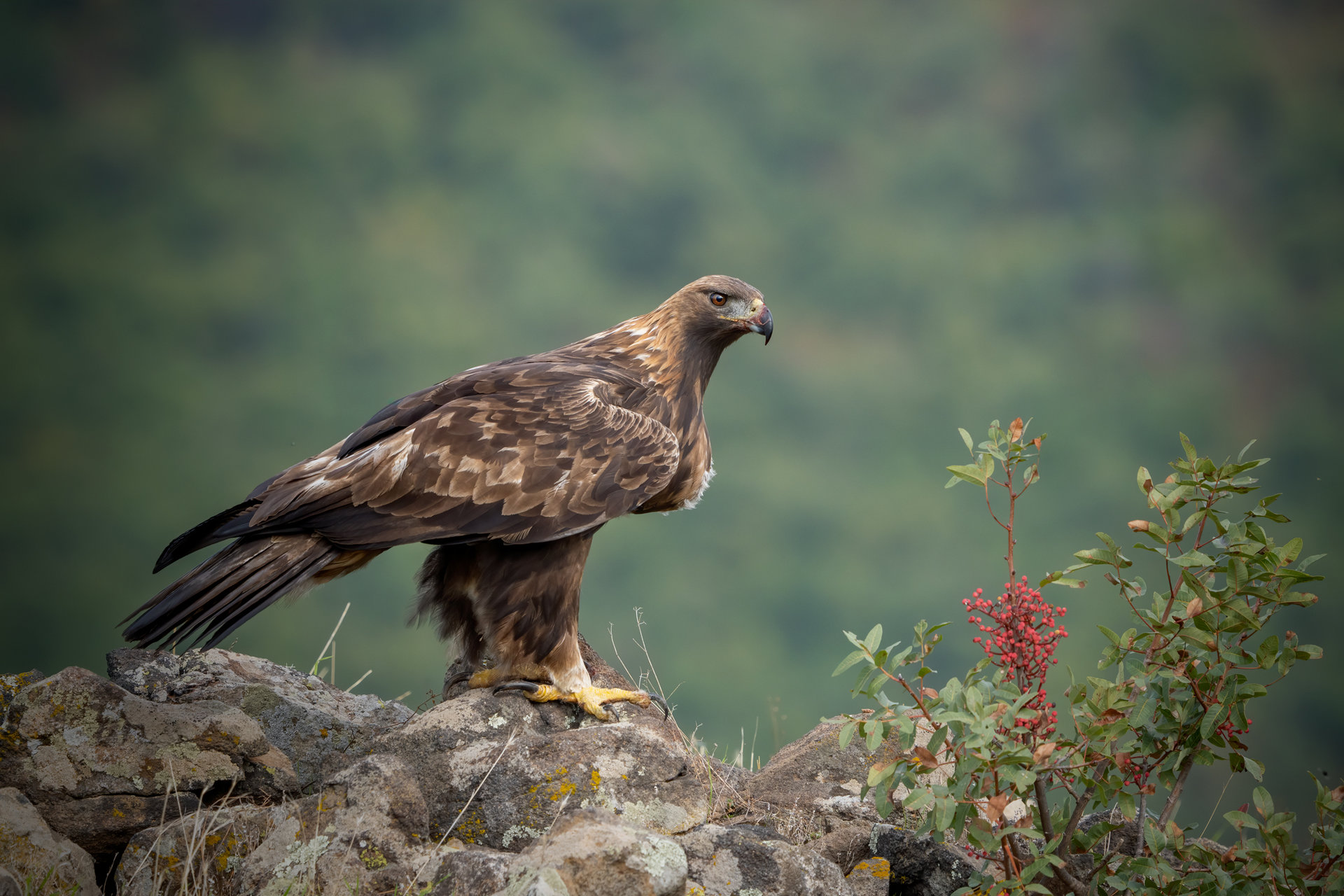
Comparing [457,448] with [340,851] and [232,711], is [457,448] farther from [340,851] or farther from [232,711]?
[340,851]

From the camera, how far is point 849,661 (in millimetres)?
2229

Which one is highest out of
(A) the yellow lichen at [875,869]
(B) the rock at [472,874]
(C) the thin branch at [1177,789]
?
(C) the thin branch at [1177,789]

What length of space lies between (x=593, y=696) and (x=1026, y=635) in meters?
1.42

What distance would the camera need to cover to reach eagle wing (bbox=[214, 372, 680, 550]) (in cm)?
298

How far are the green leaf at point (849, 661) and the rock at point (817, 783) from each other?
682 mm

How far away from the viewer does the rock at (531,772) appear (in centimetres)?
253

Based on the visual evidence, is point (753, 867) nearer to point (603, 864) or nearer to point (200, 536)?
point (603, 864)

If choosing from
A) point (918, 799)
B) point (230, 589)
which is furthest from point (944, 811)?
point (230, 589)

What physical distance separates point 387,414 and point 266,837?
4.56 ft

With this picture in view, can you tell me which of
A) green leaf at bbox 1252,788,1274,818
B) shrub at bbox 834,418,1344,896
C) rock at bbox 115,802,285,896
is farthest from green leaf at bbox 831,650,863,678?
rock at bbox 115,802,285,896

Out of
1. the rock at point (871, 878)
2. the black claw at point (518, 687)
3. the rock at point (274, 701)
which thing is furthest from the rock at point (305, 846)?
the rock at point (871, 878)

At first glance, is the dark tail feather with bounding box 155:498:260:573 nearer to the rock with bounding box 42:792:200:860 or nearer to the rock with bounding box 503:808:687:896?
the rock with bounding box 42:792:200:860

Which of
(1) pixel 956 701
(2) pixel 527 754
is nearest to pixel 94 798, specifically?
(2) pixel 527 754

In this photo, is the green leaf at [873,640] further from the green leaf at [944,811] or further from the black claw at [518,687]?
the black claw at [518,687]
